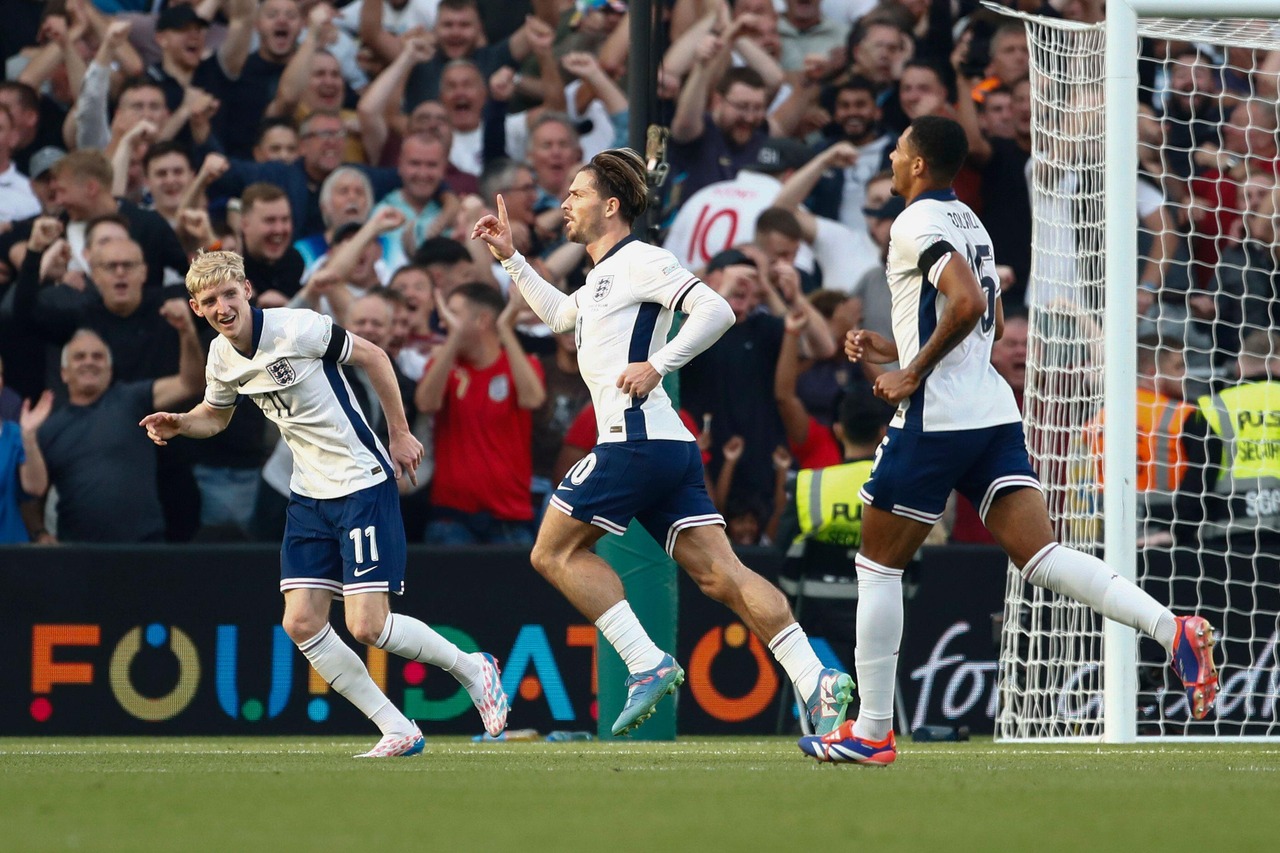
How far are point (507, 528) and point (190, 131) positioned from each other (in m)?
3.34

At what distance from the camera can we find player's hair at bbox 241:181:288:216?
36.0 ft

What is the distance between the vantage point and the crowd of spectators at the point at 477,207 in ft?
34.8

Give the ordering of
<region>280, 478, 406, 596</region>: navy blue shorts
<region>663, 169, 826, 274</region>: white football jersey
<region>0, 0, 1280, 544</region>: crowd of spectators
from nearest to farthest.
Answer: <region>280, 478, 406, 596</region>: navy blue shorts → <region>0, 0, 1280, 544</region>: crowd of spectators → <region>663, 169, 826, 274</region>: white football jersey

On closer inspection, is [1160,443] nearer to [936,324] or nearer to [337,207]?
[936,324]

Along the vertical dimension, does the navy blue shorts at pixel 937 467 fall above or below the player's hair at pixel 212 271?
below

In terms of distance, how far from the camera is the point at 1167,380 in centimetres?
→ 1053

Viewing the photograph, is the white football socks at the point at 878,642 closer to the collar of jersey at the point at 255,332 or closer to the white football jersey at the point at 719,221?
the collar of jersey at the point at 255,332

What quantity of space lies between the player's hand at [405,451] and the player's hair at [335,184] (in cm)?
430

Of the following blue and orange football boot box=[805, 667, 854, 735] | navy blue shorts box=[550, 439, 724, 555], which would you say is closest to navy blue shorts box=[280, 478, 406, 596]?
navy blue shorts box=[550, 439, 724, 555]

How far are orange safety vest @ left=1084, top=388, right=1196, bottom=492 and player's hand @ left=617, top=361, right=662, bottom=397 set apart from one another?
4.05 meters

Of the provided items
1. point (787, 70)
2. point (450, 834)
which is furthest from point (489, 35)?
point (450, 834)

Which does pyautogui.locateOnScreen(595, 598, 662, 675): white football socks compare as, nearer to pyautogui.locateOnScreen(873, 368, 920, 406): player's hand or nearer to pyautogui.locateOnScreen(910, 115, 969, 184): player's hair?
pyautogui.locateOnScreen(873, 368, 920, 406): player's hand

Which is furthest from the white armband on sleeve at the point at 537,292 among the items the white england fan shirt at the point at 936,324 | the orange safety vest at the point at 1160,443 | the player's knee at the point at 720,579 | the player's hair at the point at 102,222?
the player's hair at the point at 102,222

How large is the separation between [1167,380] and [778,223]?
102 inches
